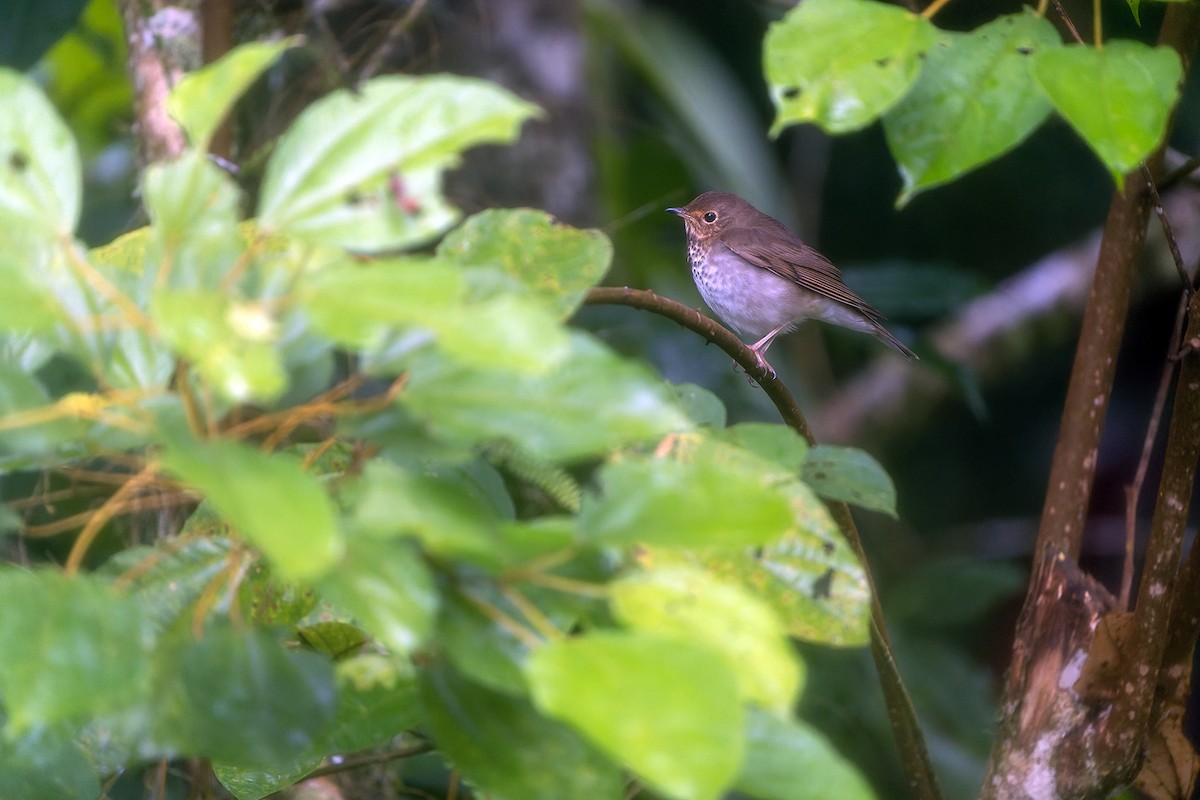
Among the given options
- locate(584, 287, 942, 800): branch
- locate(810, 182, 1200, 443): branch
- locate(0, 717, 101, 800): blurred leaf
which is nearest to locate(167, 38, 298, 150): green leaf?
locate(0, 717, 101, 800): blurred leaf

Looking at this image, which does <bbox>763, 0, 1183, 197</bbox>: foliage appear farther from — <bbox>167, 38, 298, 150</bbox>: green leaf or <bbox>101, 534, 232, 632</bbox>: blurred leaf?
<bbox>101, 534, 232, 632</bbox>: blurred leaf

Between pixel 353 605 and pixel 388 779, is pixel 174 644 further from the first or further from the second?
pixel 388 779

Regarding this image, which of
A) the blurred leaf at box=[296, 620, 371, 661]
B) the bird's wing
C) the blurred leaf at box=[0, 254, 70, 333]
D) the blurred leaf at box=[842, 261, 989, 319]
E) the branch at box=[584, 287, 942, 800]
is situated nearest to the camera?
the blurred leaf at box=[0, 254, 70, 333]

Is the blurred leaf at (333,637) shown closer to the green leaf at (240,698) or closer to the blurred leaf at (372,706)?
the blurred leaf at (372,706)

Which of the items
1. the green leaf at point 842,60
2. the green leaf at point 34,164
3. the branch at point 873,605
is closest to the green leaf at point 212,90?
the green leaf at point 34,164

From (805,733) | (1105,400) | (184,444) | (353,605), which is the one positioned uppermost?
(184,444)

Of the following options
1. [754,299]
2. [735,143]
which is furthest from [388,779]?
[735,143]
